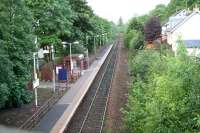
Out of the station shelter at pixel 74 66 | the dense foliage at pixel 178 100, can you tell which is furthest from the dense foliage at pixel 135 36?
the dense foliage at pixel 178 100

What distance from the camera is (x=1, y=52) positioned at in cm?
3134

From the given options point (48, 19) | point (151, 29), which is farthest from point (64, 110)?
point (151, 29)

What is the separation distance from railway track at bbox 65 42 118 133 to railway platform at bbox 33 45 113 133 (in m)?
0.44

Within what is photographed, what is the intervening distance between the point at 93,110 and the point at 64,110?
97.3 inches

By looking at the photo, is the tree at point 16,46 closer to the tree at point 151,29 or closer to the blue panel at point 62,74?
the blue panel at point 62,74

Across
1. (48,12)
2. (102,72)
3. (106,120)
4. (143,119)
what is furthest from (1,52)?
(102,72)

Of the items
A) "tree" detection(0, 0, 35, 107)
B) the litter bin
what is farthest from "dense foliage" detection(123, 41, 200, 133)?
the litter bin

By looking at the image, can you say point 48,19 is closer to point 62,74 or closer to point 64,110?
point 62,74

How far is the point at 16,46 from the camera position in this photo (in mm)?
35188

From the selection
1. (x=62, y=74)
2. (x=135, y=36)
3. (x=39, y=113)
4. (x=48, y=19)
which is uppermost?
(x=48, y=19)

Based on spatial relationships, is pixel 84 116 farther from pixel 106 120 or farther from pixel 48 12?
pixel 48 12

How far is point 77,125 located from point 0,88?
6.34 meters

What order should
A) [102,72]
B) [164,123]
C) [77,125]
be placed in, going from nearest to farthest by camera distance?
[164,123]
[77,125]
[102,72]

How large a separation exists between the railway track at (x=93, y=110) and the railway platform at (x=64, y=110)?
442 mm
